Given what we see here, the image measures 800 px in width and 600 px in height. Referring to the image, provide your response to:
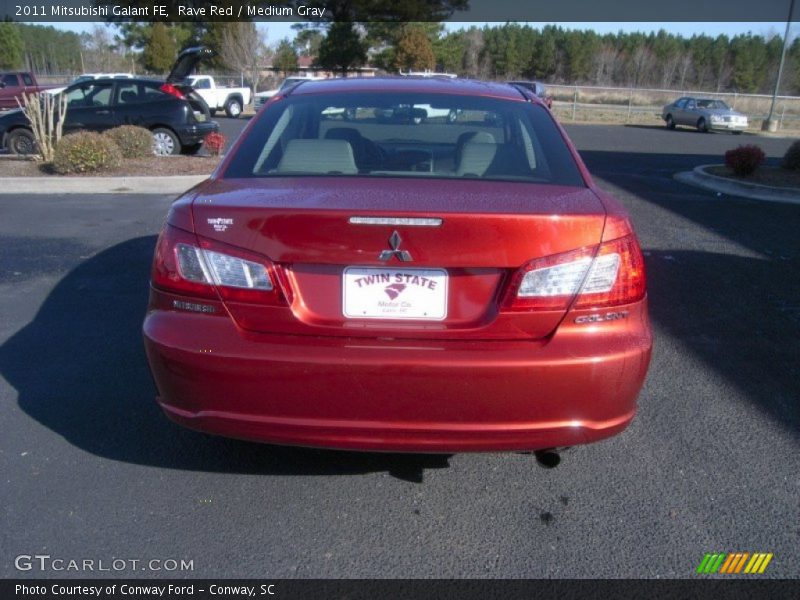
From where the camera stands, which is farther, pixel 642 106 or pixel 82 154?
pixel 642 106

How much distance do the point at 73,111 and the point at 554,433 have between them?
44.7ft

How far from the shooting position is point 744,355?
4328mm

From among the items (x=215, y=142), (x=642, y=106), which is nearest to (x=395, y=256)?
(x=215, y=142)

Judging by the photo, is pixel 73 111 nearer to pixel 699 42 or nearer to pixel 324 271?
pixel 324 271

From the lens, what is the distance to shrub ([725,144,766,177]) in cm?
1155

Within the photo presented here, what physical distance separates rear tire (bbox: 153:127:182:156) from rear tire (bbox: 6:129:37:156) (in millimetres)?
2193

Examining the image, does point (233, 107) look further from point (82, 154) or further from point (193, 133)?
point (82, 154)

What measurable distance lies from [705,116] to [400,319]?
31.0 m

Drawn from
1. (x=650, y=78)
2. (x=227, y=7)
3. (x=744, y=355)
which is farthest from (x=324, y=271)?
(x=650, y=78)

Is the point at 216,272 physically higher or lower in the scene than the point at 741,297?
higher

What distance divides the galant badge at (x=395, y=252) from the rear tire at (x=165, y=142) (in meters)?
12.3

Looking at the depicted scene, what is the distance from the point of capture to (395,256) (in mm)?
2348

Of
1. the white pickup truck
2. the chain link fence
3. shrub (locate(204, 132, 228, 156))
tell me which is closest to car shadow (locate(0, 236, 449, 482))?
shrub (locate(204, 132, 228, 156))

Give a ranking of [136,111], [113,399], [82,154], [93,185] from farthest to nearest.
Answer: [136,111]
[82,154]
[93,185]
[113,399]
